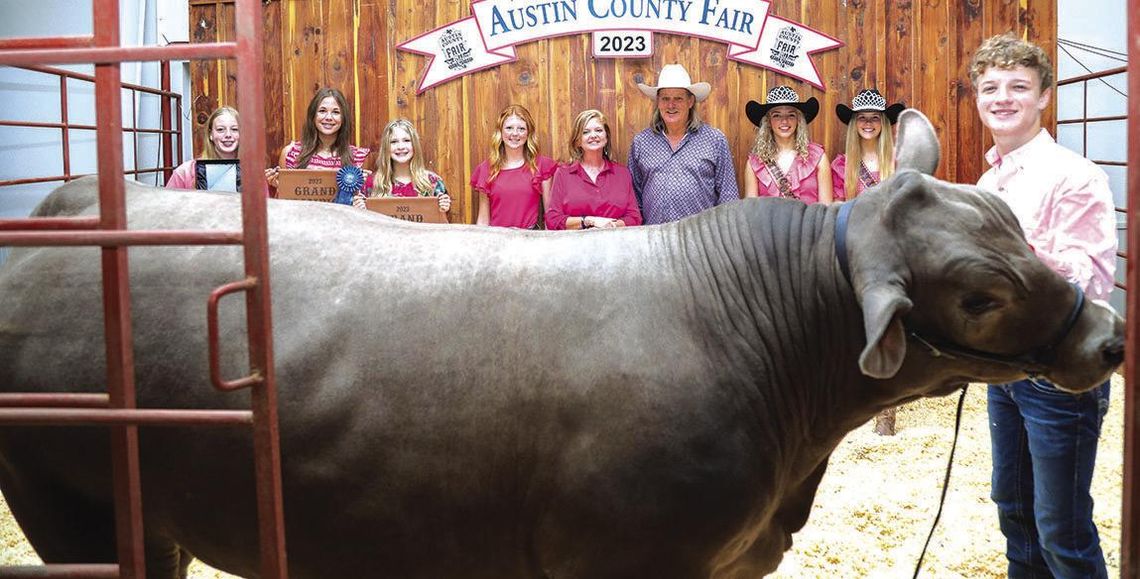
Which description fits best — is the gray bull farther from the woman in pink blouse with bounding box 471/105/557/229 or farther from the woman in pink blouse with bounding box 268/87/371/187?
the woman in pink blouse with bounding box 471/105/557/229

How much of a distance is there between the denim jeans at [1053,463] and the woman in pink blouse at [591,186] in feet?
11.4

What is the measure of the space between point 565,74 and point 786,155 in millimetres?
1555

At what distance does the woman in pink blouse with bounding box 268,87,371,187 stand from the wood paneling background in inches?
30.4

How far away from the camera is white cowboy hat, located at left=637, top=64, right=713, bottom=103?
650 cm

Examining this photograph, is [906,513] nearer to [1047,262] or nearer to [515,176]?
[1047,262]

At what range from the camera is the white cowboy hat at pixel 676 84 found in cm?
650

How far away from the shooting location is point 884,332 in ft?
6.53

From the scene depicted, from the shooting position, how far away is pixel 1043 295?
7.01 feet

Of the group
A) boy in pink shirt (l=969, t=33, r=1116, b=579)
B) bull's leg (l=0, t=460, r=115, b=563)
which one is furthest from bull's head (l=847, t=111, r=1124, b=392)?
bull's leg (l=0, t=460, r=115, b=563)

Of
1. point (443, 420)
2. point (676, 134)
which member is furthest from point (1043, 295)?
point (676, 134)

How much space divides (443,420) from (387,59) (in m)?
5.47

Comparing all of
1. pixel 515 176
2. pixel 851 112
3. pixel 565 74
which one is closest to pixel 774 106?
pixel 851 112

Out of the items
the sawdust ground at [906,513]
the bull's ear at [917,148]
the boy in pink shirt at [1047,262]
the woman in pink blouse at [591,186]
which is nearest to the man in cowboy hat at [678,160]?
the woman in pink blouse at [591,186]

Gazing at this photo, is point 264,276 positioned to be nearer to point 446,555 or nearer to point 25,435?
point 446,555
